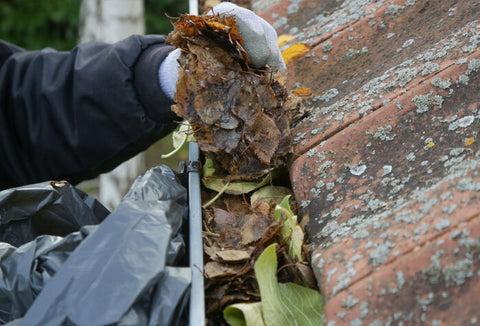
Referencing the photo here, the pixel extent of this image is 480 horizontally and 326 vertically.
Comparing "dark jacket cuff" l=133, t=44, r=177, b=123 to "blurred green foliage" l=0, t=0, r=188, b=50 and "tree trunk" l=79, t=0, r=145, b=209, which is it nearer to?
"tree trunk" l=79, t=0, r=145, b=209

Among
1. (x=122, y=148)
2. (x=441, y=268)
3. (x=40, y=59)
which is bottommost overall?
(x=122, y=148)

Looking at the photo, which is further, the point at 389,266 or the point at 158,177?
the point at 158,177

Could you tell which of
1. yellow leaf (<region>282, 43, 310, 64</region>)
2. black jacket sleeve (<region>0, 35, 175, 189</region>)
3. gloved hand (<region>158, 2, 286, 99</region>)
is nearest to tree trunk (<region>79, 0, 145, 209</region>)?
black jacket sleeve (<region>0, 35, 175, 189</region>)

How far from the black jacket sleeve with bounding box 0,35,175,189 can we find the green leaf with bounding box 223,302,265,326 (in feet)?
3.65

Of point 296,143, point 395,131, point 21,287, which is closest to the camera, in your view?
point 21,287

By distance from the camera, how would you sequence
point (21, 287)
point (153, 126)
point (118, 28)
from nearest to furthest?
point (21, 287)
point (153, 126)
point (118, 28)

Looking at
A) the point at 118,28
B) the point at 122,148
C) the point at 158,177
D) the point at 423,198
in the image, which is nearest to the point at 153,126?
the point at 122,148

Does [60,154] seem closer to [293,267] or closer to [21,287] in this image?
[21,287]

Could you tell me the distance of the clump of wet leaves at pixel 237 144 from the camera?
3.73 ft

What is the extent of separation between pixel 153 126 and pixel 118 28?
11.0ft

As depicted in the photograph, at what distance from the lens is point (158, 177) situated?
4.21ft

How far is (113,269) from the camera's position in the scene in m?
0.96

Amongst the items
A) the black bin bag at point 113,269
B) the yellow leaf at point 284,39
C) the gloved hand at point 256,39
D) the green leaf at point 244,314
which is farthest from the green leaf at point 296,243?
the yellow leaf at point 284,39

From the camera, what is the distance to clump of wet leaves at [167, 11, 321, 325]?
44.7 inches
